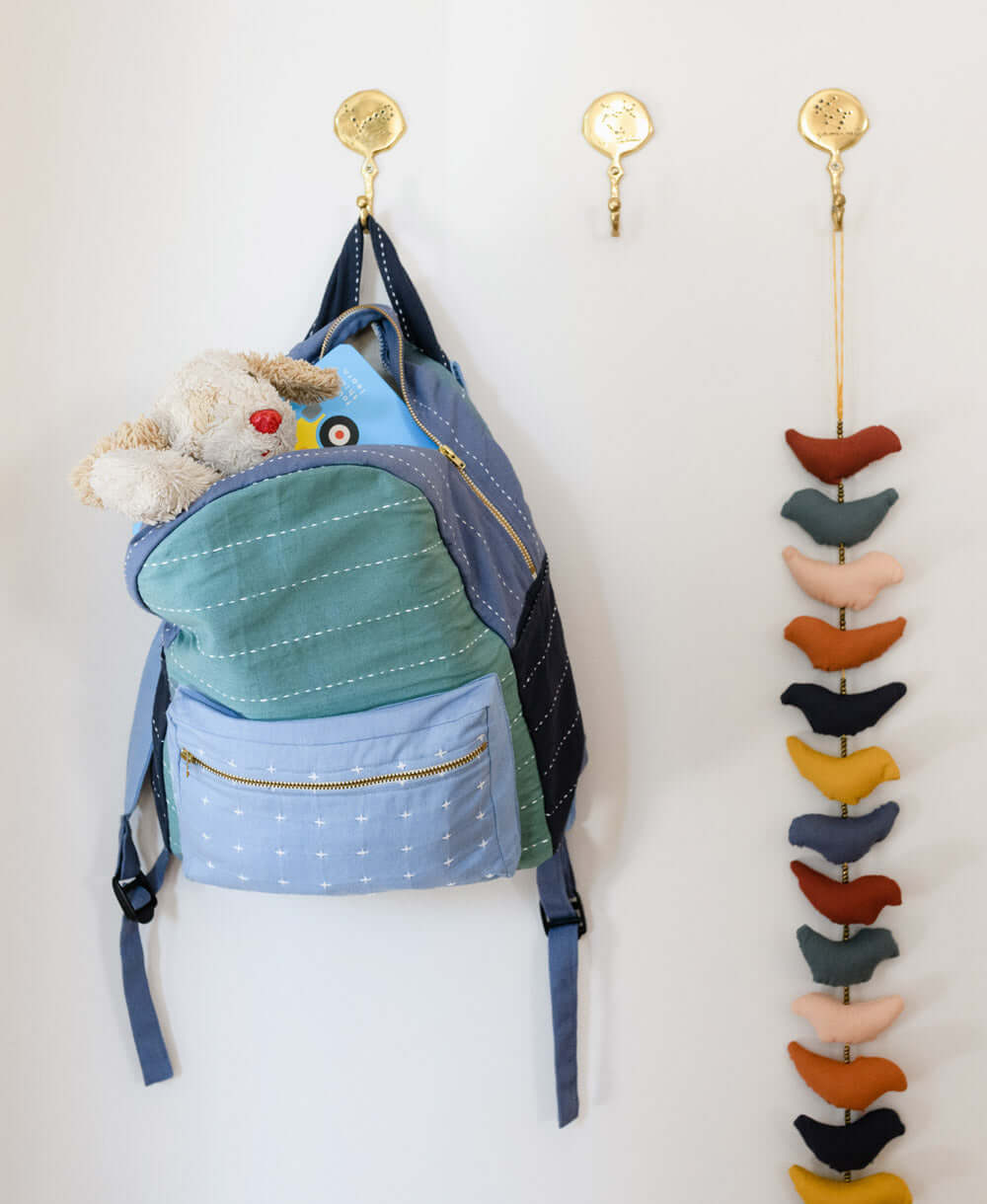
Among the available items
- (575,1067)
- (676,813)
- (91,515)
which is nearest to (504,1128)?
(575,1067)

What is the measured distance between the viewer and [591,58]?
95 cm

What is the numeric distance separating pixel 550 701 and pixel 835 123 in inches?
26.5

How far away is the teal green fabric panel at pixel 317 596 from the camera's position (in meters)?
0.67

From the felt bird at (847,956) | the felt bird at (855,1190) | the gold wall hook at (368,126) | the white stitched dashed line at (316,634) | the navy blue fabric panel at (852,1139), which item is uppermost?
the gold wall hook at (368,126)

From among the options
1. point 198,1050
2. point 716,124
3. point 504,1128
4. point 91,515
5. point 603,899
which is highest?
point 716,124

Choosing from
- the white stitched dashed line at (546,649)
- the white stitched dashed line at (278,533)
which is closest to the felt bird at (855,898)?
the white stitched dashed line at (546,649)

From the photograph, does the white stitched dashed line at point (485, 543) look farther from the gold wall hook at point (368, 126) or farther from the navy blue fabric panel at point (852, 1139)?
the navy blue fabric panel at point (852, 1139)

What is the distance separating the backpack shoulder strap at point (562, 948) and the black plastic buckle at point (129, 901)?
426 mm

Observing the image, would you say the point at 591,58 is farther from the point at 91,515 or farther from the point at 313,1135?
the point at 313,1135

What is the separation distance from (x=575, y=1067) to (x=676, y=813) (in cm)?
29

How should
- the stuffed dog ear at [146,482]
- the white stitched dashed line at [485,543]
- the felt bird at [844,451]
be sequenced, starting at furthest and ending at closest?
the felt bird at [844,451] < the white stitched dashed line at [485,543] < the stuffed dog ear at [146,482]

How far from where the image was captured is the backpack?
2.23ft

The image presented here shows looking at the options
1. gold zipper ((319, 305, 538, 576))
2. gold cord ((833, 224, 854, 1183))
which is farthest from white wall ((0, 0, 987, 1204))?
gold zipper ((319, 305, 538, 576))

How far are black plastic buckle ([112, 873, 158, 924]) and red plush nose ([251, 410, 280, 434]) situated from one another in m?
0.55
